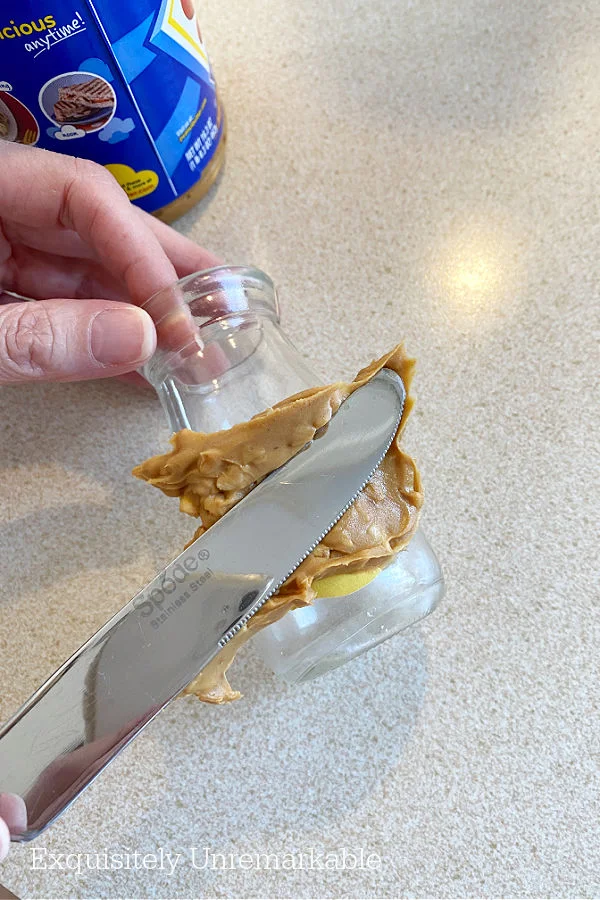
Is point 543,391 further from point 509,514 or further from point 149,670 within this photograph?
point 149,670

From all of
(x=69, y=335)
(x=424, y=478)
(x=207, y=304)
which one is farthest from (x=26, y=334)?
(x=424, y=478)

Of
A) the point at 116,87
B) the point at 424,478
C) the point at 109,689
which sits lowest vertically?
the point at 424,478

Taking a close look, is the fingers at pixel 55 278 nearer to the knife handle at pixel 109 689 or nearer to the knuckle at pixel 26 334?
the knuckle at pixel 26 334

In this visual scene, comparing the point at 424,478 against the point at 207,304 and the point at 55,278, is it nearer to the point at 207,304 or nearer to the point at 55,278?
the point at 207,304

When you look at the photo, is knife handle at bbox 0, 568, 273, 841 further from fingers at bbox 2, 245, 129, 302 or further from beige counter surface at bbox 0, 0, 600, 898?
fingers at bbox 2, 245, 129, 302

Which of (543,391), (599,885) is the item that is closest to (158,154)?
(543,391)

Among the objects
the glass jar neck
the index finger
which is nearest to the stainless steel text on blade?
the glass jar neck
